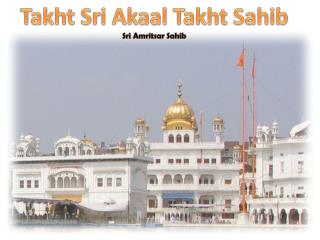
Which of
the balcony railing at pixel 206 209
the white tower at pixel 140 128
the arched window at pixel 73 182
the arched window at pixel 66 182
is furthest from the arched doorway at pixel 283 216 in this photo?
the white tower at pixel 140 128

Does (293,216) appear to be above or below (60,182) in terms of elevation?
below

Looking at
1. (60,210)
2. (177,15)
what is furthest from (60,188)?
(177,15)

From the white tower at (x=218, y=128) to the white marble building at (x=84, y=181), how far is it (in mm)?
9344

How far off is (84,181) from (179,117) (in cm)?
1226

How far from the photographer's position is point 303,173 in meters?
52.1

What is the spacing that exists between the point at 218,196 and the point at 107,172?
11137 millimetres

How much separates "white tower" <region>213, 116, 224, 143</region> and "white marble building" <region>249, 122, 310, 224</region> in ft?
18.0

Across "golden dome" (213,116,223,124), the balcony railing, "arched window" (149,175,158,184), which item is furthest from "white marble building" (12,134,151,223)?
"golden dome" (213,116,223,124)

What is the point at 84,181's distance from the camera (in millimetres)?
52781

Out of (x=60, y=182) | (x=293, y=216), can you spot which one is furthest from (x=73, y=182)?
(x=293, y=216)

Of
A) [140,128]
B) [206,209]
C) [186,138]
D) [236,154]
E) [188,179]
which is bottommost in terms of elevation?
[206,209]

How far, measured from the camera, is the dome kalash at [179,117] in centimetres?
6262

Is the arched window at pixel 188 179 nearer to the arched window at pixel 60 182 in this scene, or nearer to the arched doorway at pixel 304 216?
the arched window at pixel 60 182

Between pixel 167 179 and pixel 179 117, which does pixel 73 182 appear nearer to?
pixel 167 179
